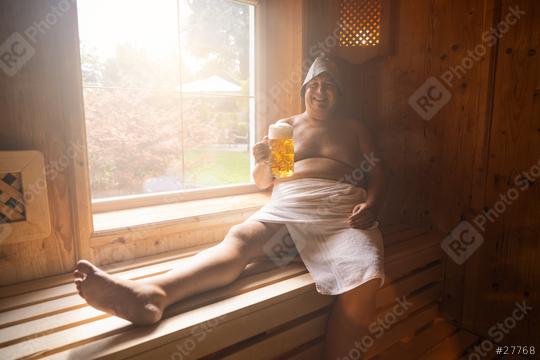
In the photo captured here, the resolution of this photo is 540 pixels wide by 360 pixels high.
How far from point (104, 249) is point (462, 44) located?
7.11 feet

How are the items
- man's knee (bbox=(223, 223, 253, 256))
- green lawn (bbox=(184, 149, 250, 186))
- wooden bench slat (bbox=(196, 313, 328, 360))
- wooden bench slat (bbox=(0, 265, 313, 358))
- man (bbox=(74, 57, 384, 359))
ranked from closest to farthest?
wooden bench slat (bbox=(0, 265, 313, 358)) → man (bbox=(74, 57, 384, 359)) → wooden bench slat (bbox=(196, 313, 328, 360)) → man's knee (bbox=(223, 223, 253, 256)) → green lawn (bbox=(184, 149, 250, 186))

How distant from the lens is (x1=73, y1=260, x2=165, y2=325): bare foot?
43.9 inches

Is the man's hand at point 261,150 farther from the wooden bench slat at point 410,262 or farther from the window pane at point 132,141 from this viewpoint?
the wooden bench slat at point 410,262

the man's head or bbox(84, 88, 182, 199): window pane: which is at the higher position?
the man's head

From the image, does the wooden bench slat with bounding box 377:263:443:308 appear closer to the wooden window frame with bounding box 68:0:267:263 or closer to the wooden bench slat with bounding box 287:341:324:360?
the wooden bench slat with bounding box 287:341:324:360

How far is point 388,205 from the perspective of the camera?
2.43 m

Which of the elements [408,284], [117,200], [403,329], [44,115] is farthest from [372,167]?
[44,115]

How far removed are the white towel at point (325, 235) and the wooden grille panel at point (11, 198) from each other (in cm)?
99

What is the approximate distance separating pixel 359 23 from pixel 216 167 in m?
1.34

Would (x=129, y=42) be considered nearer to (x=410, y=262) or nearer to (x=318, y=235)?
(x=318, y=235)

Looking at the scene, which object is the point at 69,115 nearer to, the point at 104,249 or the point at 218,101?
the point at 104,249

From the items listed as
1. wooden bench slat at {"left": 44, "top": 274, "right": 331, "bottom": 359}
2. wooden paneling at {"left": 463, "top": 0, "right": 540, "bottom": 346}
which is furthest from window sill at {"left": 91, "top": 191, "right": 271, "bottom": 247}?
wooden paneling at {"left": 463, "top": 0, "right": 540, "bottom": 346}

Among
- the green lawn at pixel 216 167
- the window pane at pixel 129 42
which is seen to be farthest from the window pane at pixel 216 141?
the window pane at pixel 129 42

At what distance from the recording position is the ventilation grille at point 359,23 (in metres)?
2.28
